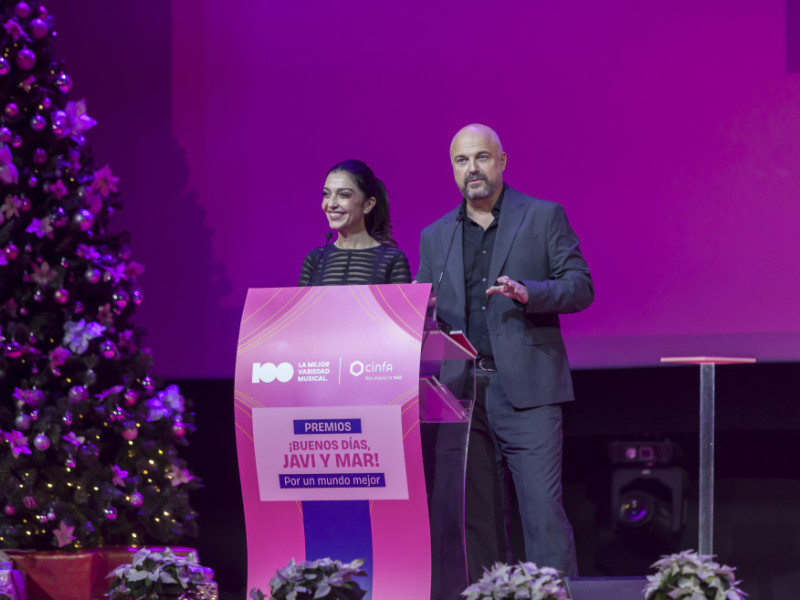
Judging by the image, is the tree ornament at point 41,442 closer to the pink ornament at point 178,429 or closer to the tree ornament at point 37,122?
the pink ornament at point 178,429

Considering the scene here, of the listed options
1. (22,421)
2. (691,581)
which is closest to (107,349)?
(22,421)

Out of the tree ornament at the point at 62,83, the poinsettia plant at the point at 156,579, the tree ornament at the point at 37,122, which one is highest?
the tree ornament at the point at 62,83

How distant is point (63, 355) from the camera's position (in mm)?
3873

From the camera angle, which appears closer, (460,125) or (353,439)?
(353,439)

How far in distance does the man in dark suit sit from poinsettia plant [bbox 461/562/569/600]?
79 centimetres

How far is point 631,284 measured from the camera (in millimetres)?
4328

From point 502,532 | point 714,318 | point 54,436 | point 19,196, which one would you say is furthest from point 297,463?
point 714,318

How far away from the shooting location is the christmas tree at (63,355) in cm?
381

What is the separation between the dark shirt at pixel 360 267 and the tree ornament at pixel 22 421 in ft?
3.86

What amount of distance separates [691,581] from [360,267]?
1.59 meters

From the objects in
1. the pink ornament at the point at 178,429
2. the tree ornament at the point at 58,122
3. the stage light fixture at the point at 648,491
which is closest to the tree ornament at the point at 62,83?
the tree ornament at the point at 58,122

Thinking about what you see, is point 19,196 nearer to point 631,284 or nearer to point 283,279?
point 283,279

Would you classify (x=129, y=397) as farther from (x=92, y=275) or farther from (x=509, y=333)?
(x=509, y=333)

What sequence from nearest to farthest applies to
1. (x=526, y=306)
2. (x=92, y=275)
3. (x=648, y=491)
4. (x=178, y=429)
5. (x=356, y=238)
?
(x=526, y=306) < (x=356, y=238) < (x=92, y=275) < (x=178, y=429) < (x=648, y=491)
